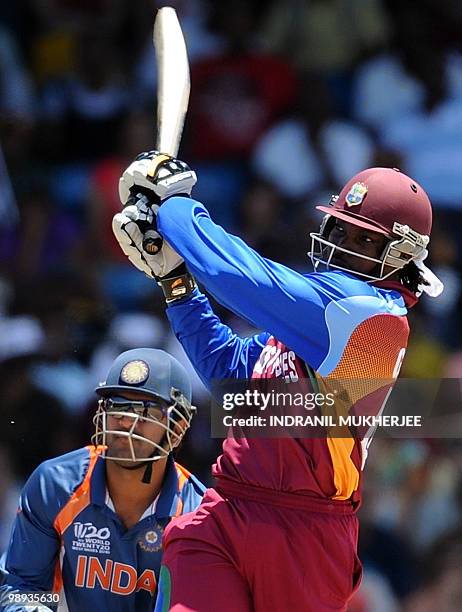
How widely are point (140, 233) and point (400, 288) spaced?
0.75m

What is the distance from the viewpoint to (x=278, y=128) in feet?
26.6

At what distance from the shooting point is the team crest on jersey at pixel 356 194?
4004 mm

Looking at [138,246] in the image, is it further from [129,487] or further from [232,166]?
[232,166]

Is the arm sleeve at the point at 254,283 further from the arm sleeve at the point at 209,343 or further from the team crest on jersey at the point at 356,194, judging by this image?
the arm sleeve at the point at 209,343

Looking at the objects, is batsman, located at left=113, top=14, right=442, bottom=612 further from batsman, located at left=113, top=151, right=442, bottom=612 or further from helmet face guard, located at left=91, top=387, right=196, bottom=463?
helmet face guard, located at left=91, top=387, right=196, bottom=463

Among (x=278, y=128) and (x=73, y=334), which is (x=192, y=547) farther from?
(x=278, y=128)

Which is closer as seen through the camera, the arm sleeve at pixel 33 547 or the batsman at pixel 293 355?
the batsman at pixel 293 355

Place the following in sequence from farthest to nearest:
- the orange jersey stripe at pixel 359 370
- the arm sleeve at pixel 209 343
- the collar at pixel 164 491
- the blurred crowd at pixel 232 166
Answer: the blurred crowd at pixel 232 166 < the collar at pixel 164 491 < the arm sleeve at pixel 209 343 < the orange jersey stripe at pixel 359 370

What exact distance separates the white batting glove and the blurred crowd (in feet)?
7.04

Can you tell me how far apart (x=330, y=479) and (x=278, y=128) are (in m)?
4.48

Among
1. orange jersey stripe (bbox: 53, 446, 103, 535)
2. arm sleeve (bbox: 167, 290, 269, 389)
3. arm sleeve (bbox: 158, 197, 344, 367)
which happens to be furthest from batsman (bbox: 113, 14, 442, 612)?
orange jersey stripe (bbox: 53, 446, 103, 535)

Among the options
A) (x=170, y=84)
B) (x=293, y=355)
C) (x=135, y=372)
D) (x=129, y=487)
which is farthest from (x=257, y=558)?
(x=170, y=84)

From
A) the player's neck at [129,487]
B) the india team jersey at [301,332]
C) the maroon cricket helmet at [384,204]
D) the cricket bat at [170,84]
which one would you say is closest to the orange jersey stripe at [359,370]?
the india team jersey at [301,332]

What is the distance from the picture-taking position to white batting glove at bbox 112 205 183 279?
394 centimetres
